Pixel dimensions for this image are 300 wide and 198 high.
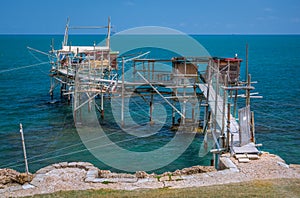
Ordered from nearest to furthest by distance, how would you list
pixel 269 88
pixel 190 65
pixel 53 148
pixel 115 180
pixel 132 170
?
pixel 115 180
pixel 132 170
pixel 53 148
pixel 190 65
pixel 269 88

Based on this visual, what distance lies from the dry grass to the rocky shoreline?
0.55m

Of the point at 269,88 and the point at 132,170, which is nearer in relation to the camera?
the point at 132,170

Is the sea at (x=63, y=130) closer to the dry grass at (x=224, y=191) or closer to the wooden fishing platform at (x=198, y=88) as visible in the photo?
the wooden fishing platform at (x=198, y=88)

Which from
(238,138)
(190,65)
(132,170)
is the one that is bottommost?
(132,170)

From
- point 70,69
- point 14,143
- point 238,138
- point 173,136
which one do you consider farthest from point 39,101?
point 238,138

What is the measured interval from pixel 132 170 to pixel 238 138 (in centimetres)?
520

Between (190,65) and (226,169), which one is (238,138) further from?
(190,65)

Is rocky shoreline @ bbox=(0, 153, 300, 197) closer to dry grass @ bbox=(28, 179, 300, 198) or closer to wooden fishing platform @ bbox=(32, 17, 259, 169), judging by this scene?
dry grass @ bbox=(28, 179, 300, 198)

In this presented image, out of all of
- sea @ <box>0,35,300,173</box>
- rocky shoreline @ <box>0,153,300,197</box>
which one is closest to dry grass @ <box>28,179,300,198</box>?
rocky shoreline @ <box>0,153,300,197</box>

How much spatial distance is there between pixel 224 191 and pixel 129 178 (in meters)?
3.54

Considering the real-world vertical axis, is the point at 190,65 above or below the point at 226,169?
above

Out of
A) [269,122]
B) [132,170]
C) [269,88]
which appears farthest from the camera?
[269,88]

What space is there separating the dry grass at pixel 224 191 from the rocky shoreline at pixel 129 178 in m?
0.55

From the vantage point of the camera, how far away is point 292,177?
12633mm
